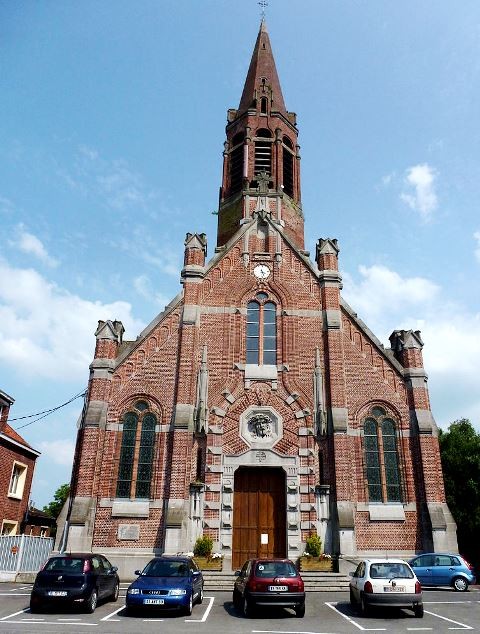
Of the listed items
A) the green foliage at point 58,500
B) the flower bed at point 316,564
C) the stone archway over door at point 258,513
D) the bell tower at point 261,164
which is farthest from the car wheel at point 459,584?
the green foliage at point 58,500

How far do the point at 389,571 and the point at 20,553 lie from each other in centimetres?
1480

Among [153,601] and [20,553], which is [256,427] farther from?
[20,553]

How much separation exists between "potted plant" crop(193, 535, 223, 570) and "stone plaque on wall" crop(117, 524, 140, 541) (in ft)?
7.75

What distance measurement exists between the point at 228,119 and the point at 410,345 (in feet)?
69.8

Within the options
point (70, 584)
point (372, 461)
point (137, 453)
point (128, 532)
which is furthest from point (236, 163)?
point (70, 584)

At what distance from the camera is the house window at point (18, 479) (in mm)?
26047

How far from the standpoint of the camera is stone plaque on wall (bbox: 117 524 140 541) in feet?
64.4

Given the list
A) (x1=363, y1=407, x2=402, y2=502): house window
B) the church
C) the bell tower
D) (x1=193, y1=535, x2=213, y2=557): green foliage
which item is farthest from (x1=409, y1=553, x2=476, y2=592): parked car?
the bell tower

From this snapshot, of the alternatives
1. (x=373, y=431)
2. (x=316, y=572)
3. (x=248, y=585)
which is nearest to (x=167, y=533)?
(x=316, y=572)

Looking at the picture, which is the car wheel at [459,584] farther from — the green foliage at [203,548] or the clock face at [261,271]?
the clock face at [261,271]

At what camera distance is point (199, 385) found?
22109 millimetres

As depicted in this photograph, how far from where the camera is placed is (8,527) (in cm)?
2553

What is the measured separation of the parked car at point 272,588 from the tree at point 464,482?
67.4 ft

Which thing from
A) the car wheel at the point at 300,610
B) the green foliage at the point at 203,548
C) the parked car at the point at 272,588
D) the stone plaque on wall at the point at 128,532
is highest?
the stone plaque on wall at the point at 128,532
